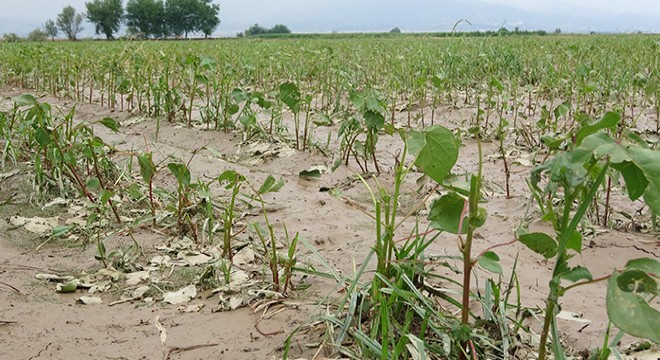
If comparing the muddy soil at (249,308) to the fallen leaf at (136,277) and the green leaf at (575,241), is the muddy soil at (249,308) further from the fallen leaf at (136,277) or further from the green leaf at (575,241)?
the green leaf at (575,241)

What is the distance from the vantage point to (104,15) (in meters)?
66.4

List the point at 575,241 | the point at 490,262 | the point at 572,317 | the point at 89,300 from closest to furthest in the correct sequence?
the point at 575,241 < the point at 490,262 < the point at 572,317 < the point at 89,300

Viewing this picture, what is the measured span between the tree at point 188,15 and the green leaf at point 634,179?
226 feet

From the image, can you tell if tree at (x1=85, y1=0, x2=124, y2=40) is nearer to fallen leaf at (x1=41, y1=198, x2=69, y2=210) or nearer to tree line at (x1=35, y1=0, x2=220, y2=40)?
tree line at (x1=35, y1=0, x2=220, y2=40)

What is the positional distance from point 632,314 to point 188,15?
7129 cm

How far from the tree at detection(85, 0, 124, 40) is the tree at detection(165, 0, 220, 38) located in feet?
18.0

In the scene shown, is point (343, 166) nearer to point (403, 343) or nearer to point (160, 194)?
point (160, 194)

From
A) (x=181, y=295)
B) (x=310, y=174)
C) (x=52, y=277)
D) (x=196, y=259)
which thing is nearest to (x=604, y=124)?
(x=181, y=295)

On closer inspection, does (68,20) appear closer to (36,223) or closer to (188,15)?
(188,15)

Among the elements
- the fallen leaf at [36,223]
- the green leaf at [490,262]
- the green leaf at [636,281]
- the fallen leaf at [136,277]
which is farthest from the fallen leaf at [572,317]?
the fallen leaf at [36,223]

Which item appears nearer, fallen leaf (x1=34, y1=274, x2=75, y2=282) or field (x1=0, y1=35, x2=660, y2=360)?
field (x1=0, y1=35, x2=660, y2=360)

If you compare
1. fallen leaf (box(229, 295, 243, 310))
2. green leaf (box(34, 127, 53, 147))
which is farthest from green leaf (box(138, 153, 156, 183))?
fallen leaf (box(229, 295, 243, 310))

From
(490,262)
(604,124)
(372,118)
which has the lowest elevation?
(490,262)

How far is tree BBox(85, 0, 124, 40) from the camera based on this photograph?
65438mm
